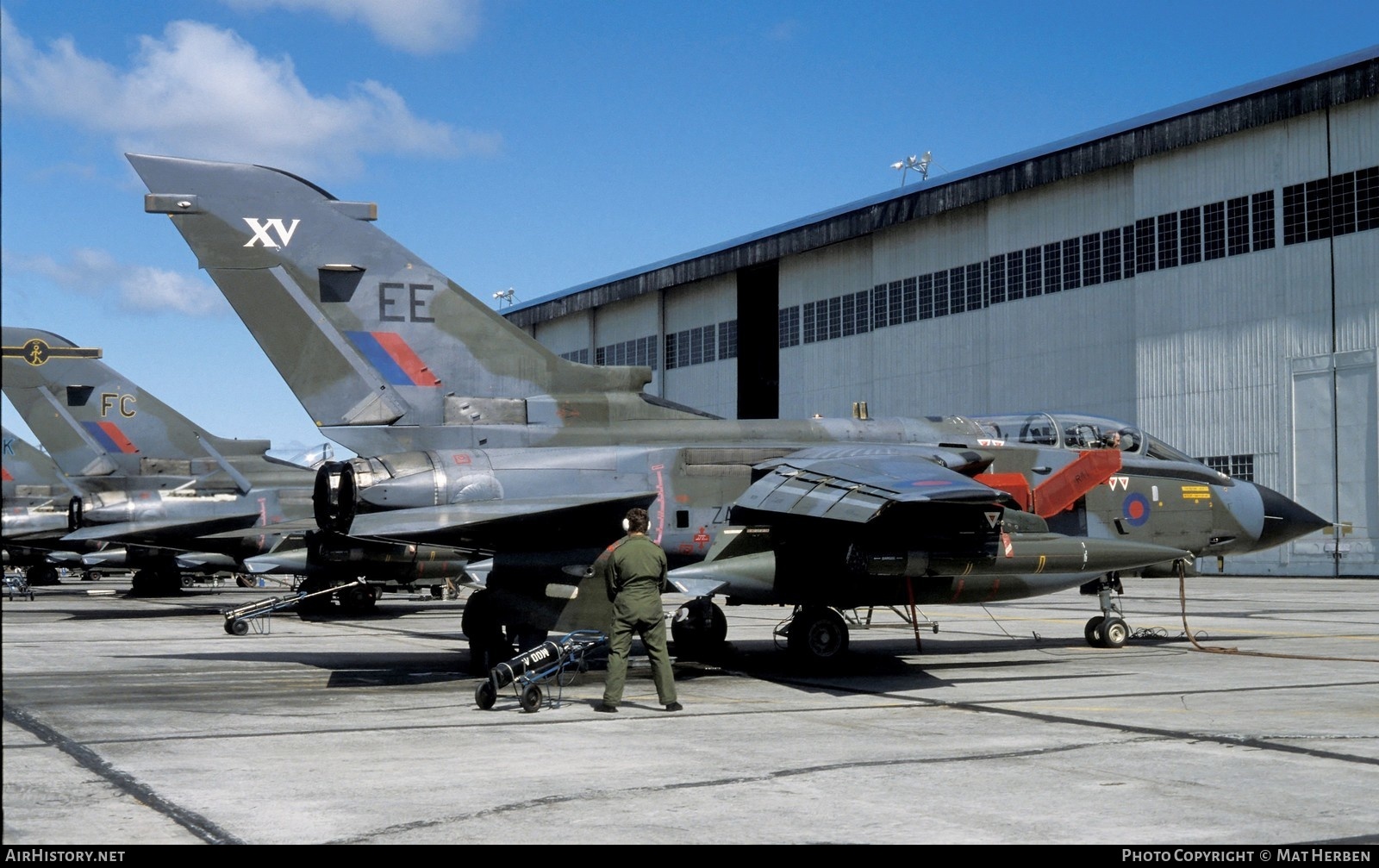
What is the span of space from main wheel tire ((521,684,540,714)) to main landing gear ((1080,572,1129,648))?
336 inches

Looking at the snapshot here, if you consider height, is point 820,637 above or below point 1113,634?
above

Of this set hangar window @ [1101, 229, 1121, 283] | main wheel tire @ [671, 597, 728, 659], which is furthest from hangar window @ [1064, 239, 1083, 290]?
main wheel tire @ [671, 597, 728, 659]

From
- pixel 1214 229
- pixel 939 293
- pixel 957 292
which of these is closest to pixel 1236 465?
pixel 1214 229

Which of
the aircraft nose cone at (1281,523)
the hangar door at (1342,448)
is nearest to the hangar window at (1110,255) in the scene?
the hangar door at (1342,448)

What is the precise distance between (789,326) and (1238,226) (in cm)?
2022

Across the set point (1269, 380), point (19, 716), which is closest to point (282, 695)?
point (19, 716)

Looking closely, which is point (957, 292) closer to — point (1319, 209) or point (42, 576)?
point (1319, 209)

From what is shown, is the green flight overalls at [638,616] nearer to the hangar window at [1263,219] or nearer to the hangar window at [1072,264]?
the hangar window at [1263,219]

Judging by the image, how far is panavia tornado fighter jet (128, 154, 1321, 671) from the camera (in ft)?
44.1

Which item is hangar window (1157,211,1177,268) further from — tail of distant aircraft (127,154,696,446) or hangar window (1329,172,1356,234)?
tail of distant aircraft (127,154,696,446)

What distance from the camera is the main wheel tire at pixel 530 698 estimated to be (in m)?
11.3

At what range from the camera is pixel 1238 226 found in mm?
38906

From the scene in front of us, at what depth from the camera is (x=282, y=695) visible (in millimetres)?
12773

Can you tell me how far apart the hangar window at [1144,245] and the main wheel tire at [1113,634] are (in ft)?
87.9
